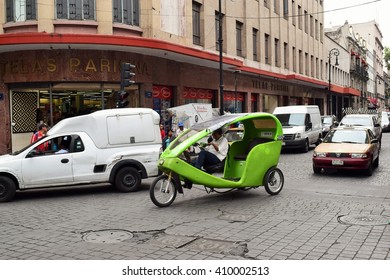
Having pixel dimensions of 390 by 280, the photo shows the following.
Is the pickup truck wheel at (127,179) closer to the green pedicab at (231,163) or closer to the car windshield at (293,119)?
the green pedicab at (231,163)

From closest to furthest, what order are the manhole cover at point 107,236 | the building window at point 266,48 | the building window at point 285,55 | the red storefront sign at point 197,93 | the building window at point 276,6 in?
the manhole cover at point 107,236 → the red storefront sign at point 197,93 → the building window at point 266,48 → the building window at point 276,6 → the building window at point 285,55

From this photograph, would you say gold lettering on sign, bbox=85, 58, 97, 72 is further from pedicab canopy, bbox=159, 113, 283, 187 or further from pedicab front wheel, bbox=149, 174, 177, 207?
pedicab front wheel, bbox=149, 174, 177, 207

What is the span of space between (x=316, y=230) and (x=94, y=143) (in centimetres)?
609

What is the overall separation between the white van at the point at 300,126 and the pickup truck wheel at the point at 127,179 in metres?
11.0

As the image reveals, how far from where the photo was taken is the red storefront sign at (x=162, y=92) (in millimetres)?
21247

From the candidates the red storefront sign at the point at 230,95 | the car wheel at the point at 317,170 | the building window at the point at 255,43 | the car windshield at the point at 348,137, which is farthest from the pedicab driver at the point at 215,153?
the building window at the point at 255,43

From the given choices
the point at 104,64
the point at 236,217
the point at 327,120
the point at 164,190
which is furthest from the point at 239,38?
the point at 236,217

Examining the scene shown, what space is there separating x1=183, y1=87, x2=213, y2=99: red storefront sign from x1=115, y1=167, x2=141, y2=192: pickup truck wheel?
12.9 meters

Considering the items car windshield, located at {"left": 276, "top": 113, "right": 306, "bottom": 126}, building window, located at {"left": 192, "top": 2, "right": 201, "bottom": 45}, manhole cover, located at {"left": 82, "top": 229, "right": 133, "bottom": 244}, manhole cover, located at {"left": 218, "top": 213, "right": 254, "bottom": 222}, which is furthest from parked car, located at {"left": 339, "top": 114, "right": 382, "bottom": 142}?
manhole cover, located at {"left": 82, "top": 229, "right": 133, "bottom": 244}

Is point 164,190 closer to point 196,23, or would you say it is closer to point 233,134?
point 233,134

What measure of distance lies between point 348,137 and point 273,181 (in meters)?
4.90

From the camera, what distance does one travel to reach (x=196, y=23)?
2481 cm

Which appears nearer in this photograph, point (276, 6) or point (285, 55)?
point (276, 6)

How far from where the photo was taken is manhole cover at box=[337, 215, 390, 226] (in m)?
7.45
